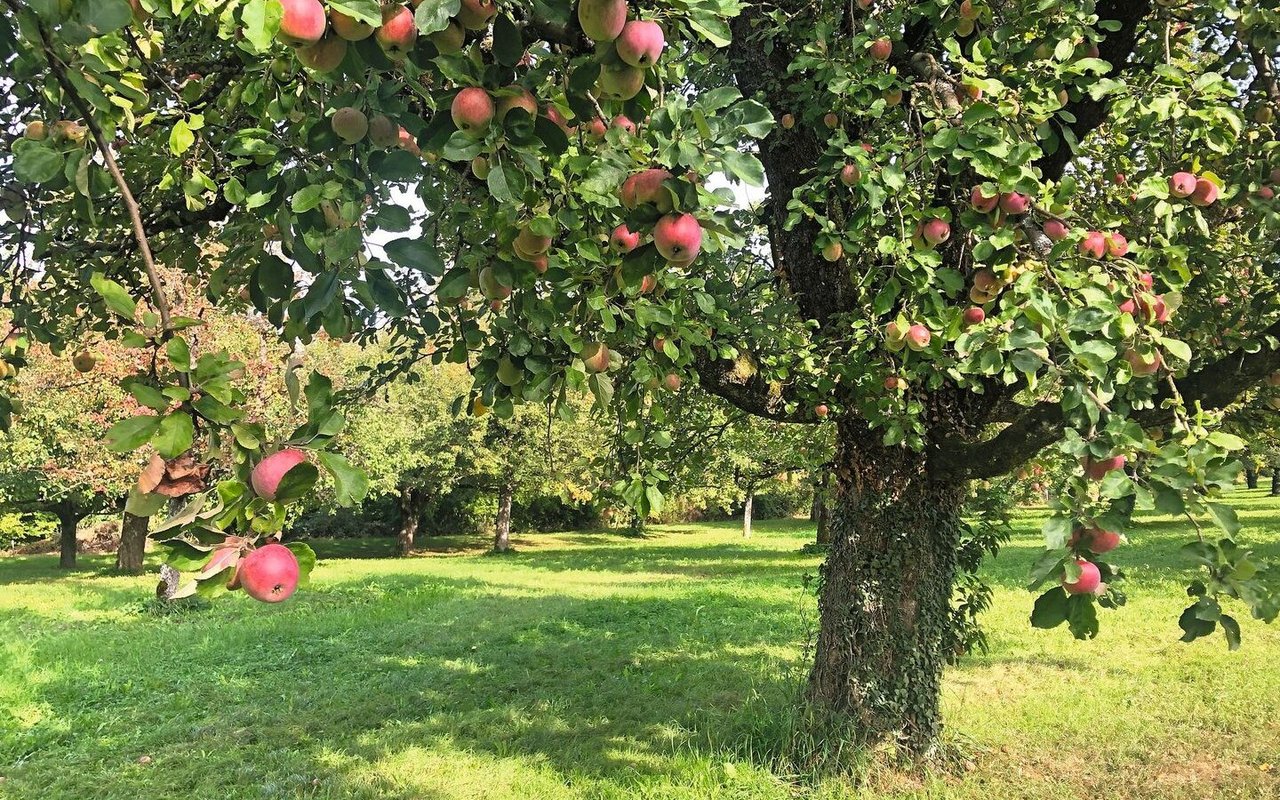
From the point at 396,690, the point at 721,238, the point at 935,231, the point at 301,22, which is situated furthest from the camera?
the point at 396,690

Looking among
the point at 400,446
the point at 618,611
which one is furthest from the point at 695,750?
the point at 400,446

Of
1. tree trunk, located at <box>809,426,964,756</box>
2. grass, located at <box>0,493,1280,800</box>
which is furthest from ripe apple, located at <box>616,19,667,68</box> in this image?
grass, located at <box>0,493,1280,800</box>

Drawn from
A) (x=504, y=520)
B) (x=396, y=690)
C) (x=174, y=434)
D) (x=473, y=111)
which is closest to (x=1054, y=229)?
(x=473, y=111)

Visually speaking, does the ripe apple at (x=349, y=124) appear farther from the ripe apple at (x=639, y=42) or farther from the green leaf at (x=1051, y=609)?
the green leaf at (x=1051, y=609)

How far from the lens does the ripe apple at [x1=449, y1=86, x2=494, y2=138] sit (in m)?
→ 1.34

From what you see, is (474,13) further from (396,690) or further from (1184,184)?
(396,690)

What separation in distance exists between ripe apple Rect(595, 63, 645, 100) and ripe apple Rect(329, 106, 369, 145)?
0.45m

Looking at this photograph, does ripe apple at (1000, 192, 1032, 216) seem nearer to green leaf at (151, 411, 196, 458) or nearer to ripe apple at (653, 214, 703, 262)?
ripe apple at (653, 214, 703, 262)

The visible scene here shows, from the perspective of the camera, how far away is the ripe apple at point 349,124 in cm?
142

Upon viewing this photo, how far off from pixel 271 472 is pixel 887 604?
13.3 ft

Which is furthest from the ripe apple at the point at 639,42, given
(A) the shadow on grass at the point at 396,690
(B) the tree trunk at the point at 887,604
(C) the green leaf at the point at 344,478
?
(A) the shadow on grass at the point at 396,690

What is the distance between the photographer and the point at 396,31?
1253 mm

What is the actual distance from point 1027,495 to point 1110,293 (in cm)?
713

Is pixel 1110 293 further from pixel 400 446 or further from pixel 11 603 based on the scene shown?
pixel 400 446
